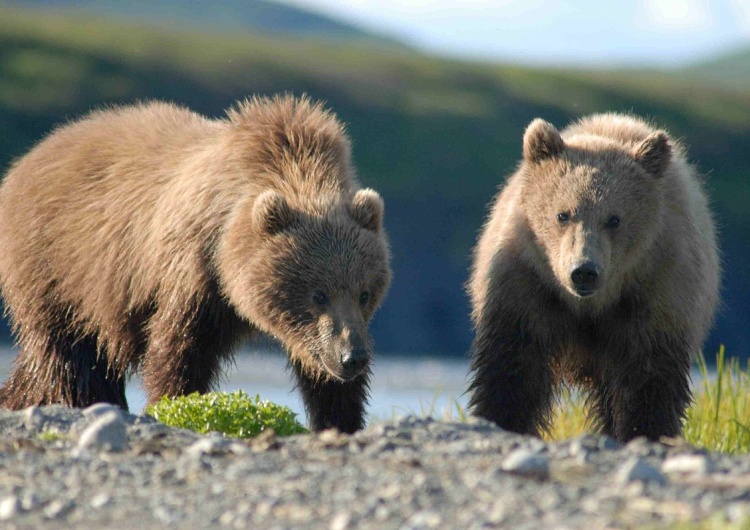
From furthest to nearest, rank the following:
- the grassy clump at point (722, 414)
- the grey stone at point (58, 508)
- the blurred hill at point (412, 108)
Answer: the blurred hill at point (412, 108) < the grassy clump at point (722, 414) < the grey stone at point (58, 508)

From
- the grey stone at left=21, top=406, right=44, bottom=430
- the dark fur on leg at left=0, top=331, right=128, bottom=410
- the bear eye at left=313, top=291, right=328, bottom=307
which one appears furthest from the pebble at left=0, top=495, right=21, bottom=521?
the dark fur on leg at left=0, top=331, right=128, bottom=410

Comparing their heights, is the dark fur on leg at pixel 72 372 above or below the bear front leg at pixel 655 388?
below

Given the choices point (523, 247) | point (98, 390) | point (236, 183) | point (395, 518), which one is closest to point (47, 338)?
point (98, 390)

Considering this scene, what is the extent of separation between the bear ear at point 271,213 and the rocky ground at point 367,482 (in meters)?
1.91

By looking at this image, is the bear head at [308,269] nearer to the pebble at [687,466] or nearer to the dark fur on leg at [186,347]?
the dark fur on leg at [186,347]

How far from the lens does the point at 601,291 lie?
24.0 ft

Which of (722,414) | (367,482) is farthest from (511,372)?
(367,482)

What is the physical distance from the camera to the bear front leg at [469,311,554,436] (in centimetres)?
743

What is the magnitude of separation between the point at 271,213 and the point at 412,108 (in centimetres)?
4838

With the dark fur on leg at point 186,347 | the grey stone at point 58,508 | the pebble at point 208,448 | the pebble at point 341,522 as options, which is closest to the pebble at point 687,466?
the pebble at point 341,522

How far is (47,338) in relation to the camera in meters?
8.63

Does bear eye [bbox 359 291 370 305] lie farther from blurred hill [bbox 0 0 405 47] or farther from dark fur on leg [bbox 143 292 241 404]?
blurred hill [bbox 0 0 405 47]

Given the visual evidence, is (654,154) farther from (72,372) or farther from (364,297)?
(72,372)

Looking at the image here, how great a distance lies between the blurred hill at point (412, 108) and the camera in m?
38.9
